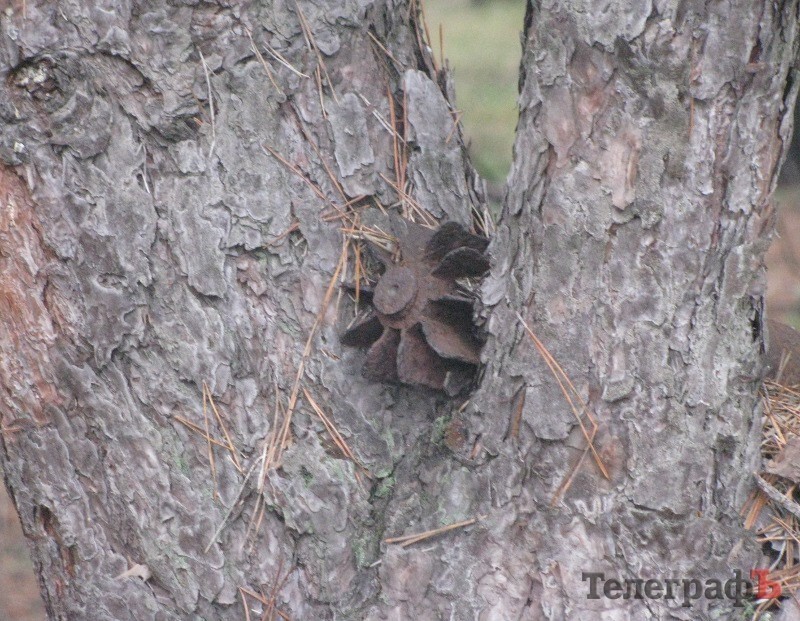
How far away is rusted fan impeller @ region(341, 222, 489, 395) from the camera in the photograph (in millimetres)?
1452

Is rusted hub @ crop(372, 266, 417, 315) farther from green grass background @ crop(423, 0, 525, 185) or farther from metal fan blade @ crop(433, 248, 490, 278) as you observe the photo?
green grass background @ crop(423, 0, 525, 185)

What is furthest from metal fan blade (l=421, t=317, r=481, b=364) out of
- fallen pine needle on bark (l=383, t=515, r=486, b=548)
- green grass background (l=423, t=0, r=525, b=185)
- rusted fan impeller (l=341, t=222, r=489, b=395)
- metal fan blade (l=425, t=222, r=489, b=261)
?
green grass background (l=423, t=0, r=525, b=185)

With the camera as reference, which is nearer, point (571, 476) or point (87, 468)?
point (571, 476)

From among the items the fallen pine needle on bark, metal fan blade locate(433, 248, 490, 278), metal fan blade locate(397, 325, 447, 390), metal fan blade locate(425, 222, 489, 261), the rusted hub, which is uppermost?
metal fan blade locate(425, 222, 489, 261)

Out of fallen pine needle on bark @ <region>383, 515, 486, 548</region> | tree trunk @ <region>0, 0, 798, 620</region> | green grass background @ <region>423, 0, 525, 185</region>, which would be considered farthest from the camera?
green grass background @ <region>423, 0, 525, 185</region>

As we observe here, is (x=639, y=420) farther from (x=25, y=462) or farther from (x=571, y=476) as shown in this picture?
(x=25, y=462)

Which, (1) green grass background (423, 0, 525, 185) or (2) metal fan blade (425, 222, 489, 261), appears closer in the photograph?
(2) metal fan blade (425, 222, 489, 261)

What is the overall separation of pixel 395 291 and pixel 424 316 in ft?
0.23

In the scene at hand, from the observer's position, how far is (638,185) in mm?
1240

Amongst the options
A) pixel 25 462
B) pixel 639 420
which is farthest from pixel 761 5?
pixel 25 462

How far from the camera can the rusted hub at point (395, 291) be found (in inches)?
57.6

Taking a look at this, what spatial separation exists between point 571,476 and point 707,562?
25 centimetres

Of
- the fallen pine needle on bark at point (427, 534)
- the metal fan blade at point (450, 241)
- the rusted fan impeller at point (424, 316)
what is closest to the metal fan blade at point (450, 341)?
the rusted fan impeller at point (424, 316)

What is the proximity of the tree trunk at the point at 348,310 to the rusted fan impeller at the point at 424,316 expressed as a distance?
0.07m
